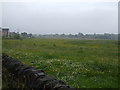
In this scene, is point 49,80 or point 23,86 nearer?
point 49,80

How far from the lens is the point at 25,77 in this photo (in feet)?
19.9

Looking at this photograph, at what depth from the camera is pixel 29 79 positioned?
581 cm

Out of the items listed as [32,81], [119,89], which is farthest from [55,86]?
[119,89]

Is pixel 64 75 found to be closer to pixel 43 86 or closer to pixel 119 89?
pixel 119 89

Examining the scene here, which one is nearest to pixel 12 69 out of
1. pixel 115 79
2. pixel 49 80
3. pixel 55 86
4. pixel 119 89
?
pixel 49 80

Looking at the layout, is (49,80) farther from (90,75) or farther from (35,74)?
(90,75)

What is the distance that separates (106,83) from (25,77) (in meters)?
3.50

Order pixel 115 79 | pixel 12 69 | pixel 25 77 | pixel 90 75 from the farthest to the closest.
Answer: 1. pixel 90 75
2. pixel 115 79
3. pixel 12 69
4. pixel 25 77

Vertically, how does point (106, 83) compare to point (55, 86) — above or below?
below

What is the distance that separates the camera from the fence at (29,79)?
4912 millimetres

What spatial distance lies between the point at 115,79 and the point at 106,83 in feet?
3.63

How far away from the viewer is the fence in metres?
4.91

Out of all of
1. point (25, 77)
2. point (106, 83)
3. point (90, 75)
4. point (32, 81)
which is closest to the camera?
point (32, 81)

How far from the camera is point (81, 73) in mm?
10188
